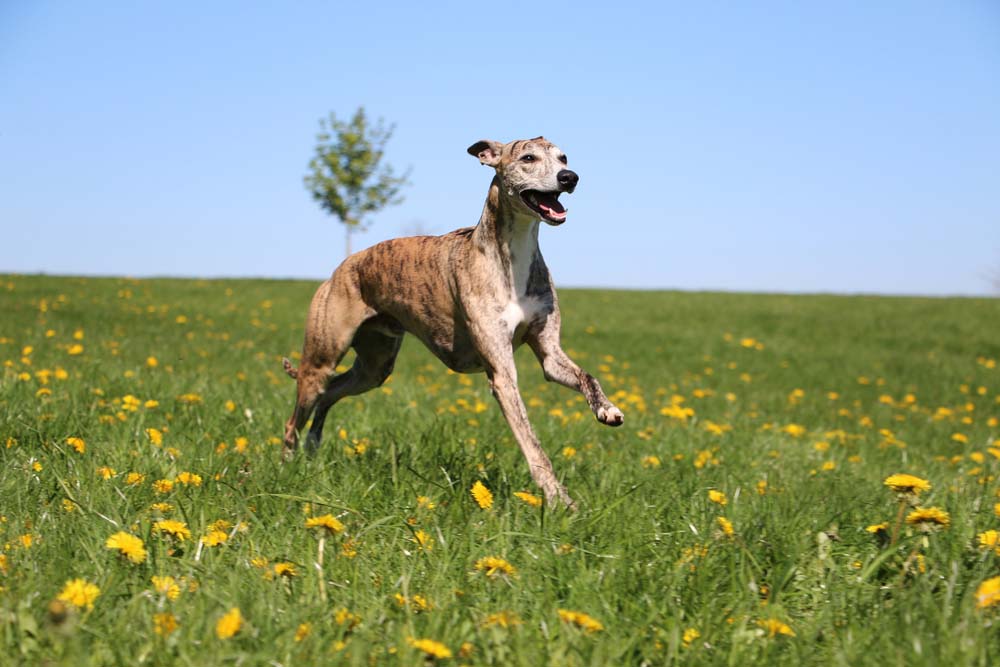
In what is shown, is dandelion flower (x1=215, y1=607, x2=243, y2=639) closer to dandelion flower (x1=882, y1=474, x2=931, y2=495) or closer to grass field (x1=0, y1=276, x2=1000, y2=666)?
grass field (x1=0, y1=276, x2=1000, y2=666)

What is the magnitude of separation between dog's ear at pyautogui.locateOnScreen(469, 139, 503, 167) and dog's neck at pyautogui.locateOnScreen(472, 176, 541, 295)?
0.28 m

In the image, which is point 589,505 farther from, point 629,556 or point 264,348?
point 264,348

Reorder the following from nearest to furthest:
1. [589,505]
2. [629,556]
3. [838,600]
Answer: [838,600], [629,556], [589,505]

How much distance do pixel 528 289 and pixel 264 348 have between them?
32.6 ft

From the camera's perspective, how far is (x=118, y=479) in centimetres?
386

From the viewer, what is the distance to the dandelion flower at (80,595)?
2383mm

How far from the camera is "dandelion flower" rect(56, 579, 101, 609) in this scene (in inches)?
93.8

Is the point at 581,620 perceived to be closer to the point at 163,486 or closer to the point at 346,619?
the point at 346,619

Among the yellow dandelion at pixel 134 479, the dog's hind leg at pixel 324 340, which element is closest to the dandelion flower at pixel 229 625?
the yellow dandelion at pixel 134 479

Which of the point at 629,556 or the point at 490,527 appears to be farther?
the point at 490,527

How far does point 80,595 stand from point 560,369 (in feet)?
7.72

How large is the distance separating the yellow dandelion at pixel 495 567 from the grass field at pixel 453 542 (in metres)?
0.01

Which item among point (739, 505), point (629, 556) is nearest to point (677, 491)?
point (739, 505)

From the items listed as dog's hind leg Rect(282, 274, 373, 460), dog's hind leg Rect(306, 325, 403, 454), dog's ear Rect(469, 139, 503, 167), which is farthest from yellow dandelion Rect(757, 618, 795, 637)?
dog's hind leg Rect(306, 325, 403, 454)
